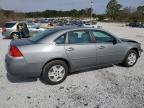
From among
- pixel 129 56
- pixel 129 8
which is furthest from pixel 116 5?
pixel 129 56

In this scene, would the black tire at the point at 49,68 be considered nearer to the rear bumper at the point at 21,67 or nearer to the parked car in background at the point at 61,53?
the parked car in background at the point at 61,53

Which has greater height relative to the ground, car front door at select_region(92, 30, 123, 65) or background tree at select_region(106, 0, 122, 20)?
background tree at select_region(106, 0, 122, 20)

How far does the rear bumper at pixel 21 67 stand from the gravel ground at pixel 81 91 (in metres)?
0.44

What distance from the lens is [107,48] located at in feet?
19.1

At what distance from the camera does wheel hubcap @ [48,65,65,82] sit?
16.5ft

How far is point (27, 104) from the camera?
407 centimetres

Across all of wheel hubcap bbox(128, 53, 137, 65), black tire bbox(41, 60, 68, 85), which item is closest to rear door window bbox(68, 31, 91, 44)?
black tire bbox(41, 60, 68, 85)

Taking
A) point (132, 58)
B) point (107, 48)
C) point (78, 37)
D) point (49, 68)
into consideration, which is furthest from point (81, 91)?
point (132, 58)

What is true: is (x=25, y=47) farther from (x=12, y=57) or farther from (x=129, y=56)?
(x=129, y=56)

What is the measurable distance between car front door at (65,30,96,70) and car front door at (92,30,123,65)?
0.23 m

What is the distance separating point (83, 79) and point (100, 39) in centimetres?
133

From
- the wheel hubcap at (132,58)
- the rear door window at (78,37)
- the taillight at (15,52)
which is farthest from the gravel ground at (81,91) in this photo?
the rear door window at (78,37)

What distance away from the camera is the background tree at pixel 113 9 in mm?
99956

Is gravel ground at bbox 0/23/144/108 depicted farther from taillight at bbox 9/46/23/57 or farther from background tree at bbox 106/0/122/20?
background tree at bbox 106/0/122/20
